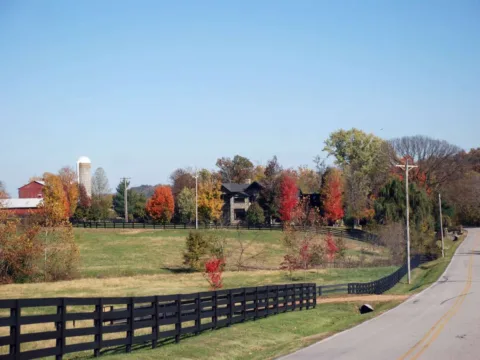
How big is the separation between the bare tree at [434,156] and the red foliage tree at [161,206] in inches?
1853

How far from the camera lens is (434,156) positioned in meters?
125

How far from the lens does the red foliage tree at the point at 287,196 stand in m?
100

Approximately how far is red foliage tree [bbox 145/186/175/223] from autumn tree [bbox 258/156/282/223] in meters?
18.2

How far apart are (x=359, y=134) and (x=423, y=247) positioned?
62875 millimetres

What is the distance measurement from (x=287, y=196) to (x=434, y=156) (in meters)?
37.6

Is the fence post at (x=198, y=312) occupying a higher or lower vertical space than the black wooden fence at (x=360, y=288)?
higher

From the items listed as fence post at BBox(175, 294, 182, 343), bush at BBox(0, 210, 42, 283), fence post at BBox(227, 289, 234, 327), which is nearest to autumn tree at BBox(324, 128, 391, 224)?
bush at BBox(0, 210, 42, 283)

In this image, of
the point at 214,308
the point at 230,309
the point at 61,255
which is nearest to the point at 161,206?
the point at 61,255

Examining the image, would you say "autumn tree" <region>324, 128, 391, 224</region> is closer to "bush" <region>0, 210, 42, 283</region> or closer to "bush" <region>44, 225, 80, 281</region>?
"bush" <region>44, 225, 80, 281</region>

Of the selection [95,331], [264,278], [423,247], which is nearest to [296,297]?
[95,331]

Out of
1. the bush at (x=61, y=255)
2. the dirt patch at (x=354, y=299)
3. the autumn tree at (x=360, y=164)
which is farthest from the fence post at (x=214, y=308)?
the autumn tree at (x=360, y=164)

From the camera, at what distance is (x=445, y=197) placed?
383 feet

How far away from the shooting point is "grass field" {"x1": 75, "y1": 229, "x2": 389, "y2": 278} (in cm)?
7075

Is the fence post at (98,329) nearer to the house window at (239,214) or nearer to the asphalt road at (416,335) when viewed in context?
the asphalt road at (416,335)
